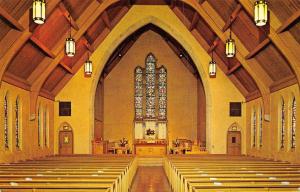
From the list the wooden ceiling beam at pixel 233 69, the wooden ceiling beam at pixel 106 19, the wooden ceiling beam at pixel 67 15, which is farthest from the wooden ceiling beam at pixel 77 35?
the wooden ceiling beam at pixel 233 69

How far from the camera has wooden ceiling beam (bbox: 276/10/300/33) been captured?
10670mm

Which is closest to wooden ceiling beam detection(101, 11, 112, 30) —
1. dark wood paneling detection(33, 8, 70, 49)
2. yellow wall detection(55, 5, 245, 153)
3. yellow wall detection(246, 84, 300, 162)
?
yellow wall detection(55, 5, 245, 153)

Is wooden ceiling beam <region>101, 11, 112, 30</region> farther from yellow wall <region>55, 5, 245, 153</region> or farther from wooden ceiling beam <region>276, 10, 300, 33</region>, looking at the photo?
wooden ceiling beam <region>276, 10, 300, 33</region>

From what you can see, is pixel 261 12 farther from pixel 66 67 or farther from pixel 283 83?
pixel 66 67

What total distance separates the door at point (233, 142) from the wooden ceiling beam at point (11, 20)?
12.6 meters

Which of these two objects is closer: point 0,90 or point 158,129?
point 0,90

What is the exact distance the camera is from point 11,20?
37.5ft

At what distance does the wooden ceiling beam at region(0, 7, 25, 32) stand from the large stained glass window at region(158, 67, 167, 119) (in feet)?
54.7

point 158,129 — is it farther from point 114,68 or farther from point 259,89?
point 259,89

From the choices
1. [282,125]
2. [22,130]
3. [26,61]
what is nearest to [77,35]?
[26,61]

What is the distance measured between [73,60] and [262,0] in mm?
12058

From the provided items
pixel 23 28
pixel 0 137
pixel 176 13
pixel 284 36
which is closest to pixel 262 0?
pixel 284 36

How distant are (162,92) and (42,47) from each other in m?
14.6

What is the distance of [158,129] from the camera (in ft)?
90.8
